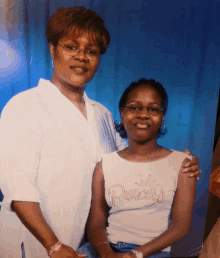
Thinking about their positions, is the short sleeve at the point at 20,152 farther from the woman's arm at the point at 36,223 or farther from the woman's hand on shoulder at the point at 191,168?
the woman's hand on shoulder at the point at 191,168

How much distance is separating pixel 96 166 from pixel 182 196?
1.63ft

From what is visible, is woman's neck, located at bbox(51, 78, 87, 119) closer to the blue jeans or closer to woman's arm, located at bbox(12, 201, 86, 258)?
woman's arm, located at bbox(12, 201, 86, 258)

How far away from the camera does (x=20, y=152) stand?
1.01 metres

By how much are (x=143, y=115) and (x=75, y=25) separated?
56 cm

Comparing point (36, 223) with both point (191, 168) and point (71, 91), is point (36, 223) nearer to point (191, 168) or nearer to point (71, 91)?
point (71, 91)

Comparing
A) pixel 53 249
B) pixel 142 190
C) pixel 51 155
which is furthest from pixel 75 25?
pixel 53 249

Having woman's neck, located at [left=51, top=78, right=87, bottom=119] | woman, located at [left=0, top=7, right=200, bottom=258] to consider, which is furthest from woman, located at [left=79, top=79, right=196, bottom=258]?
woman's neck, located at [left=51, top=78, right=87, bottom=119]

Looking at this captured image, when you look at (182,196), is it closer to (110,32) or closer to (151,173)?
(151,173)

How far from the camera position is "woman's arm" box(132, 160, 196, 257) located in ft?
3.71

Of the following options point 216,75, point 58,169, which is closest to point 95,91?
point 58,169

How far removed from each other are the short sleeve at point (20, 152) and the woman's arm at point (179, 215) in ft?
2.22

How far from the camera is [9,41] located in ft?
3.51

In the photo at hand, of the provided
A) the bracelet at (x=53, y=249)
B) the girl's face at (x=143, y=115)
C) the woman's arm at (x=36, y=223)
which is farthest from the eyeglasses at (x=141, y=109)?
the bracelet at (x=53, y=249)

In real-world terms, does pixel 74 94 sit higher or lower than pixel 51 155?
higher
